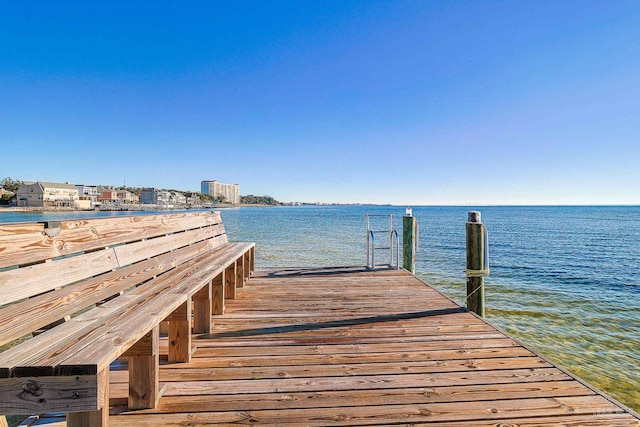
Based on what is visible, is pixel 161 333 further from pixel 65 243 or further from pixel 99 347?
pixel 99 347

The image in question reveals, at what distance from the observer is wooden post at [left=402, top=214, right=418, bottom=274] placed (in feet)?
21.0

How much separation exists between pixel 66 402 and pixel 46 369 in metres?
0.16

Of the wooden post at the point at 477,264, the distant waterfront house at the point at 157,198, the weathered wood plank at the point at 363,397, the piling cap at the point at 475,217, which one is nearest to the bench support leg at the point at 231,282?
the weathered wood plank at the point at 363,397

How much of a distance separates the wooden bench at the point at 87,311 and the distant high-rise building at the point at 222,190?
545ft

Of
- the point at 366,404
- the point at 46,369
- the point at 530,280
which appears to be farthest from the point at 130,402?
the point at 530,280

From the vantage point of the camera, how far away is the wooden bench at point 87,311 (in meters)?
1.28

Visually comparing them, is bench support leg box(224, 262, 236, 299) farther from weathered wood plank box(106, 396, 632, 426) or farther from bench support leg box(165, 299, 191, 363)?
weathered wood plank box(106, 396, 632, 426)

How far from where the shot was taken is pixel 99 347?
147cm

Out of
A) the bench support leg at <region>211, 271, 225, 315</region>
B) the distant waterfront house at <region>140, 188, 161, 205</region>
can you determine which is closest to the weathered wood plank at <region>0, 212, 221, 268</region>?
the bench support leg at <region>211, 271, 225, 315</region>

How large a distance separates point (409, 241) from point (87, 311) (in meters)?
5.63

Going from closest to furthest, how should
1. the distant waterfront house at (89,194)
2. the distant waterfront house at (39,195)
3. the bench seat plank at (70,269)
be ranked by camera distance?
1. the bench seat plank at (70,269)
2. the distant waterfront house at (39,195)
3. the distant waterfront house at (89,194)

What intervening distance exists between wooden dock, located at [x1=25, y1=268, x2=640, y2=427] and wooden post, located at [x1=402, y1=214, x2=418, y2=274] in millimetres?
2460

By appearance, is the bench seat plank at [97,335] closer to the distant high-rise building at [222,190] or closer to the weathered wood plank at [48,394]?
the weathered wood plank at [48,394]

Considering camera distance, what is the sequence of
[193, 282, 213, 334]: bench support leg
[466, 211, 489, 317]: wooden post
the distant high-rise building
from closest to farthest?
[193, 282, 213, 334]: bench support leg
[466, 211, 489, 317]: wooden post
the distant high-rise building
